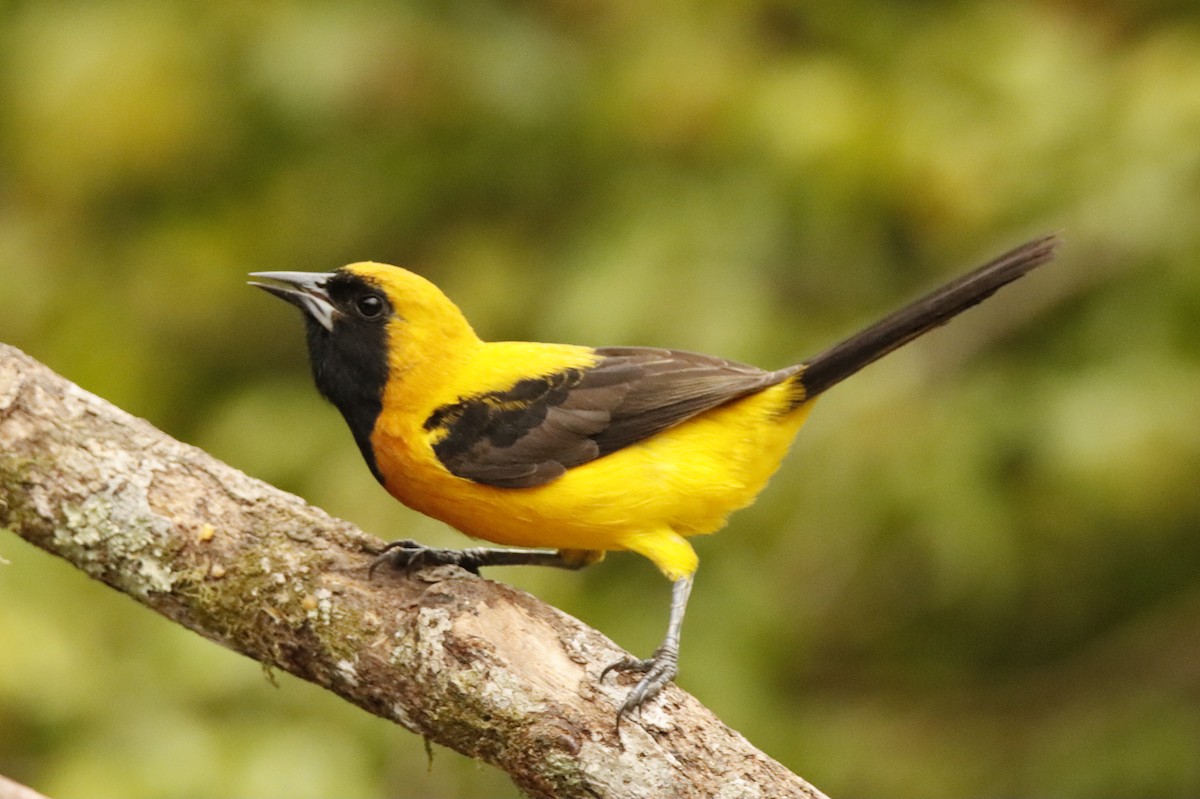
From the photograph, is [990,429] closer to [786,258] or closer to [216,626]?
[786,258]

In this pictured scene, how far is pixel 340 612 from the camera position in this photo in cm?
345

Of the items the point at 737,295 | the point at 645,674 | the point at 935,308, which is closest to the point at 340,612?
the point at 645,674

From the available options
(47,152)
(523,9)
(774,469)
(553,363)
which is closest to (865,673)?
(774,469)

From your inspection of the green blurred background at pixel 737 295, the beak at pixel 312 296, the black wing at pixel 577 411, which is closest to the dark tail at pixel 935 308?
the black wing at pixel 577 411

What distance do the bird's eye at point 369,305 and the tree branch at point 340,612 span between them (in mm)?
767

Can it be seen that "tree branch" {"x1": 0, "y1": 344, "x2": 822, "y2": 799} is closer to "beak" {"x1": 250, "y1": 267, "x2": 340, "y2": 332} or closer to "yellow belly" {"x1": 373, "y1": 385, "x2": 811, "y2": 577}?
"yellow belly" {"x1": 373, "y1": 385, "x2": 811, "y2": 577}

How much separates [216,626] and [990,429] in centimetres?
290

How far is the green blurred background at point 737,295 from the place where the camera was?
490 centimetres

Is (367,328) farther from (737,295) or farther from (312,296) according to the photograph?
(737,295)

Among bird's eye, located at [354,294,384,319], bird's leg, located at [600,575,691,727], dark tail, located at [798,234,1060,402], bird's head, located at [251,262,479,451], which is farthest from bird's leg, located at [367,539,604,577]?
dark tail, located at [798,234,1060,402]

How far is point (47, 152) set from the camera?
5918 millimetres

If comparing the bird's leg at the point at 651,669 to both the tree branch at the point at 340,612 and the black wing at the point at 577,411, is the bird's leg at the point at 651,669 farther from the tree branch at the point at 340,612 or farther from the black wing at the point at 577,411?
the black wing at the point at 577,411

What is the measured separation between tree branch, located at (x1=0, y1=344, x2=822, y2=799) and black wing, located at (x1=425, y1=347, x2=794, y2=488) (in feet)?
1.36

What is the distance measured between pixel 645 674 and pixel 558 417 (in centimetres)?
95
